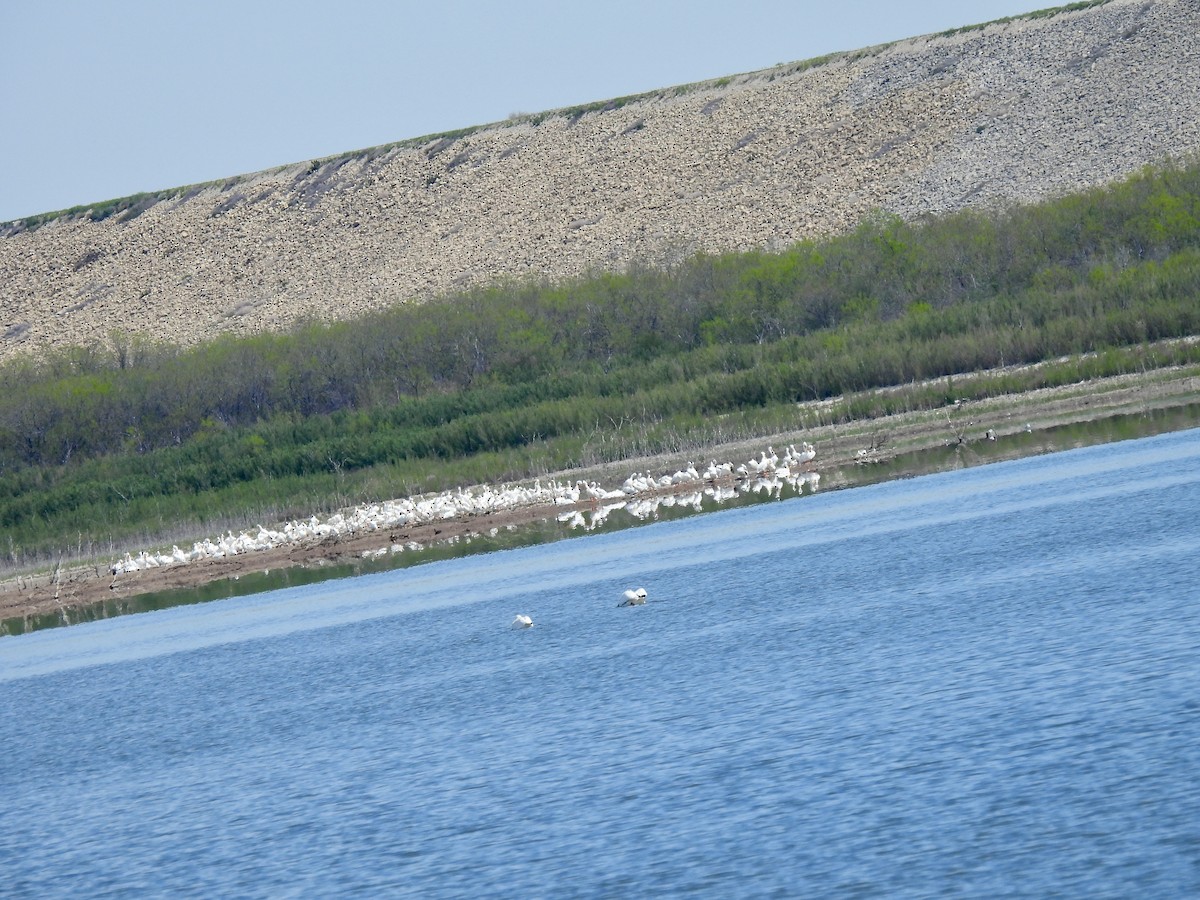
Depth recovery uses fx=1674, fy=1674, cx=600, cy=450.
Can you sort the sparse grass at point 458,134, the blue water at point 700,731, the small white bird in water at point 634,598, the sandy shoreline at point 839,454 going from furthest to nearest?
the sparse grass at point 458,134, the sandy shoreline at point 839,454, the small white bird in water at point 634,598, the blue water at point 700,731

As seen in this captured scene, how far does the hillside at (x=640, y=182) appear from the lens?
253 ft

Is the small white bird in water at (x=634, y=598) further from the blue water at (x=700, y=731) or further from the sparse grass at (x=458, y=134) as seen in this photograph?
the sparse grass at (x=458, y=134)

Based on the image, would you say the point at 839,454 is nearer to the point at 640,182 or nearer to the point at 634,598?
Answer: the point at 634,598

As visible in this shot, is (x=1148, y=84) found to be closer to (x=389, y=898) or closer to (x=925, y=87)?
(x=925, y=87)

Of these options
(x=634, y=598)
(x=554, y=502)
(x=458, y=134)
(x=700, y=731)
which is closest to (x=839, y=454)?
(x=554, y=502)

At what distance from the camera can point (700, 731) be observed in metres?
14.4

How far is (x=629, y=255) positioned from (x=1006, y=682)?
2790 inches

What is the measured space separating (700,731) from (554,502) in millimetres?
25211

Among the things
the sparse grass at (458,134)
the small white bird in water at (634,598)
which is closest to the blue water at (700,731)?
the small white bird in water at (634,598)

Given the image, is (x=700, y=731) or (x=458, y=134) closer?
(x=700, y=731)

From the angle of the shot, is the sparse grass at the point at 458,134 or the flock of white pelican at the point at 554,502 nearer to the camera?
the flock of white pelican at the point at 554,502

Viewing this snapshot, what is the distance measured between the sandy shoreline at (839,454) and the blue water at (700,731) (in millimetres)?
9732

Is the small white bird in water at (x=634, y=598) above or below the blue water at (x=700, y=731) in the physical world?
above

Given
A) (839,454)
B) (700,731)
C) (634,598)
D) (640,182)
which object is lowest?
(700,731)
